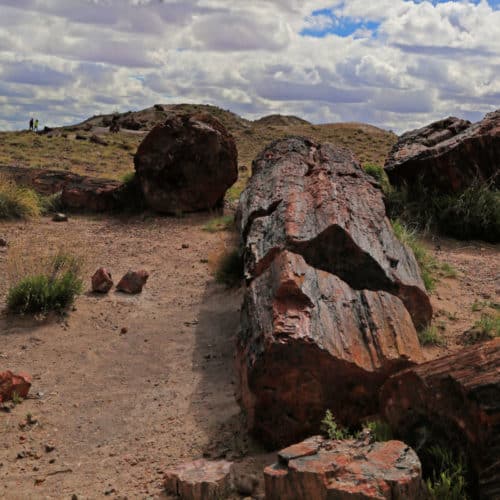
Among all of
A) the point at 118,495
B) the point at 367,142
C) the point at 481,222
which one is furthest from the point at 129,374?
the point at 367,142

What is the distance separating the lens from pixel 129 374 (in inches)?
247

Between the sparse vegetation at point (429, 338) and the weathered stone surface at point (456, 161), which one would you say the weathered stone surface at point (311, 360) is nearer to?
the sparse vegetation at point (429, 338)

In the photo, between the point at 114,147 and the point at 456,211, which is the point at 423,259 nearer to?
the point at 456,211

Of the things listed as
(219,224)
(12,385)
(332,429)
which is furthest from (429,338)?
(219,224)

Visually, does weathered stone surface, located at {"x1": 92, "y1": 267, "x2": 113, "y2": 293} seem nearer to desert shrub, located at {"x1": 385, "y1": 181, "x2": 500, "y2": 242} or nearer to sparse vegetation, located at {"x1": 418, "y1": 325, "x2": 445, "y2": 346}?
sparse vegetation, located at {"x1": 418, "y1": 325, "x2": 445, "y2": 346}

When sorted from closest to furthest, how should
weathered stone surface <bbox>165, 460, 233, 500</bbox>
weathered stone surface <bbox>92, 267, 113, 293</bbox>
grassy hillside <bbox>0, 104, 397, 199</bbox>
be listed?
weathered stone surface <bbox>165, 460, 233, 500</bbox> < weathered stone surface <bbox>92, 267, 113, 293</bbox> < grassy hillside <bbox>0, 104, 397, 199</bbox>

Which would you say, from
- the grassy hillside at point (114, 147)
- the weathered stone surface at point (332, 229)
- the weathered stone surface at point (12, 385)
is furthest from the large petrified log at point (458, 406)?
Result: the grassy hillside at point (114, 147)

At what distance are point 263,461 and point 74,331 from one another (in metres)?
3.29

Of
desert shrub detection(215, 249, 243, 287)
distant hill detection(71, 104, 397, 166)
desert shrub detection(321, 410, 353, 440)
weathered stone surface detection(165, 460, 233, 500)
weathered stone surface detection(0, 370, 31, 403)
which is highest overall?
distant hill detection(71, 104, 397, 166)

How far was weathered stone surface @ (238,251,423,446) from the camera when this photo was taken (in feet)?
14.9

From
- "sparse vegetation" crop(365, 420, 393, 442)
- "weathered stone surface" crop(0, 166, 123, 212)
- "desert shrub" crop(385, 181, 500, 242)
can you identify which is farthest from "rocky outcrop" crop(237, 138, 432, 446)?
"weathered stone surface" crop(0, 166, 123, 212)

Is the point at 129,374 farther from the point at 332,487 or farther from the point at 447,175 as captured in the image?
the point at 447,175

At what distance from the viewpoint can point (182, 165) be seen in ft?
38.9

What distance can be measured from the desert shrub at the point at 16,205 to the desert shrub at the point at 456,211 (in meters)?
6.07
